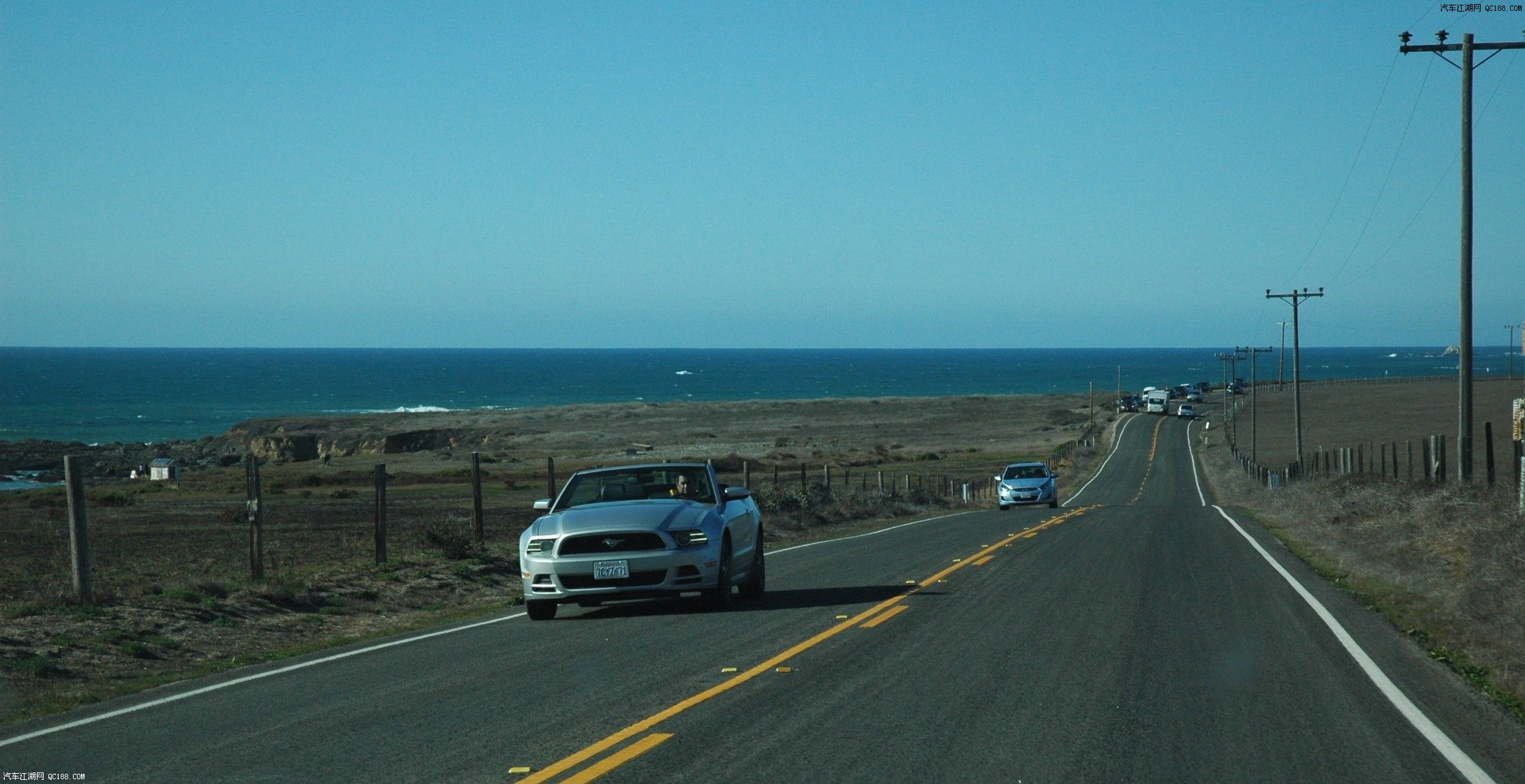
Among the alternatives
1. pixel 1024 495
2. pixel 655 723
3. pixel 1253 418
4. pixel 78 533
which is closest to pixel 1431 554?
pixel 655 723

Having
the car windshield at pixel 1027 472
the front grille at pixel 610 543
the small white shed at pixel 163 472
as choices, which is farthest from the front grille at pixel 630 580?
the small white shed at pixel 163 472

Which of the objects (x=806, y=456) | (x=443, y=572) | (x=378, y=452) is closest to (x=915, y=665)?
(x=443, y=572)

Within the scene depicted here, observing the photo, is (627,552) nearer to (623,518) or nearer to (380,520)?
(623,518)

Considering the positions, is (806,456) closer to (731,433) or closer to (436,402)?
(731,433)

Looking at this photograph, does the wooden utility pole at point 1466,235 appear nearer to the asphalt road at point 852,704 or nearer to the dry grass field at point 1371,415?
the asphalt road at point 852,704

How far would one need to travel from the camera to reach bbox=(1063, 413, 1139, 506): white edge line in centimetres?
5773

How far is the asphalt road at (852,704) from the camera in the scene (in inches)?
288

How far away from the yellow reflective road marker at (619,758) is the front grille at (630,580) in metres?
5.45

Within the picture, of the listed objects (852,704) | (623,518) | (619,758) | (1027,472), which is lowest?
(1027,472)

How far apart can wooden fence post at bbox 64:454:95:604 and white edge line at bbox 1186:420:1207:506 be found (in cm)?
3957

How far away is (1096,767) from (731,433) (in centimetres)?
11062

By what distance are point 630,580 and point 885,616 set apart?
256cm

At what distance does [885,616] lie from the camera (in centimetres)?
1323

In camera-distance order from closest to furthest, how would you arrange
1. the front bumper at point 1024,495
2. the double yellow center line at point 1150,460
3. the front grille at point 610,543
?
the front grille at point 610,543, the front bumper at point 1024,495, the double yellow center line at point 1150,460
